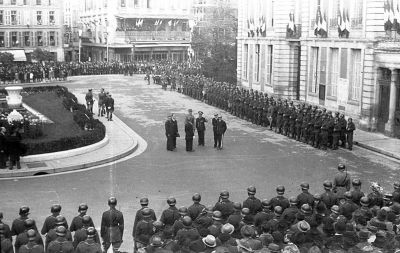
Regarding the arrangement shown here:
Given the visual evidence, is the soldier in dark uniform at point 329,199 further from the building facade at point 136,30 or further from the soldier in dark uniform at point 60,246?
the building facade at point 136,30

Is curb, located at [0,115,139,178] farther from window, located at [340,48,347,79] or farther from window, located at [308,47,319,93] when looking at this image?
window, located at [308,47,319,93]

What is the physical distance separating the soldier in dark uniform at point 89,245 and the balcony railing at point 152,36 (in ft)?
220

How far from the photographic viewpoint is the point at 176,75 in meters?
48.6

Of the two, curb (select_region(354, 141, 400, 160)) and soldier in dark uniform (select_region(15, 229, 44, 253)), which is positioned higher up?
soldier in dark uniform (select_region(15, 229, 44, 253))

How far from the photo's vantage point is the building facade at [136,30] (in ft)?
245

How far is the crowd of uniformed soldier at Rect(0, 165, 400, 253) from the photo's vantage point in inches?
364

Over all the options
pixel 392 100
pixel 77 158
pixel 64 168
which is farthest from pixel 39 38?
pixel 64 168

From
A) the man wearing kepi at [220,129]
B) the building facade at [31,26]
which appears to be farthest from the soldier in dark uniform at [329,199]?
the building facade at [31,26]

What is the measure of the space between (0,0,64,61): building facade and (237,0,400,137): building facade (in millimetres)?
34219

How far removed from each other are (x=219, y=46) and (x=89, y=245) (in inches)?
1850

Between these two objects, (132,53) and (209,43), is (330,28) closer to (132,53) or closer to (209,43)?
(209,43)

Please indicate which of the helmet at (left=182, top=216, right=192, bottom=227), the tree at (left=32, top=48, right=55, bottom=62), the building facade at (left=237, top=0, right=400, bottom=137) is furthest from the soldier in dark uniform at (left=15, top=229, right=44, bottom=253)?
the tree at (left=32, top=48, right=55, bottom=62)

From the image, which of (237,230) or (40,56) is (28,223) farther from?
(40,56)

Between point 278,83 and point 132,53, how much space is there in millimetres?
39971
